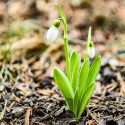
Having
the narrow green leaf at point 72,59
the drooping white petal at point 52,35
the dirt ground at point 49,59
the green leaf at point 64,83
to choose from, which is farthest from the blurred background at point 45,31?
the drooping white petal at point 52,35

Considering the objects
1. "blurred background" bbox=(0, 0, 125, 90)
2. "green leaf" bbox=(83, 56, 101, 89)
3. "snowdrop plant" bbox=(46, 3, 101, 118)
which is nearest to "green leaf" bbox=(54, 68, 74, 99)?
"snowdrop plant" bbox=(46, 3, 101, 118)

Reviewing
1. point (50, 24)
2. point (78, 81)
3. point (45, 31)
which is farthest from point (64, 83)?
point (50, 24)

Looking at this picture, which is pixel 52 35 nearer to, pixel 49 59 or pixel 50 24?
pixel 49 59

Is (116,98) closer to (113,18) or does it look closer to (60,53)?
(60,53)

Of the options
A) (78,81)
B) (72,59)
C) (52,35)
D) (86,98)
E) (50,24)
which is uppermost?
(50,24)

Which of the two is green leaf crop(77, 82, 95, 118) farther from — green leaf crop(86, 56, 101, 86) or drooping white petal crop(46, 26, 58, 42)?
drooping white petal crop(46, 26, 58, 42)

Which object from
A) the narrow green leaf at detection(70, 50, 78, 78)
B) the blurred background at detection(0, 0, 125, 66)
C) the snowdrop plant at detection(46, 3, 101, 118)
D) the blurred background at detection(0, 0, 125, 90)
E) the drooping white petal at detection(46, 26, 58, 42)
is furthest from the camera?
the blurred background at detection(0, 0, 125, 66)
